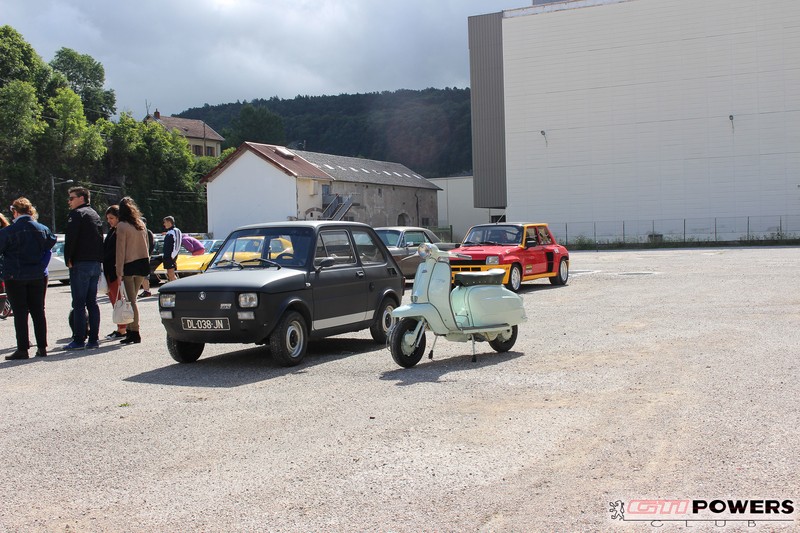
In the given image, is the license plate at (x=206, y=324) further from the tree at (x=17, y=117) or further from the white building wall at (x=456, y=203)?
the white building wall at (x=456, y=203)

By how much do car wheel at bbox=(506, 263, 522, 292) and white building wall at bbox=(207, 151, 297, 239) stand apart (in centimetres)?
4477

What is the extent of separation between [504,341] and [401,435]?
414 centimetres

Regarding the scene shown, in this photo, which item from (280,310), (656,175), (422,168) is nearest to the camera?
(280,310)

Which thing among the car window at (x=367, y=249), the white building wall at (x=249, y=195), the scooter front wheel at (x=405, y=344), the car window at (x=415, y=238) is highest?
the white building wall at (x=249, y=195)

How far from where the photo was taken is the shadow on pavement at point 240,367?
885cm

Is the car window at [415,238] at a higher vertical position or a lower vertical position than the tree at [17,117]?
lower

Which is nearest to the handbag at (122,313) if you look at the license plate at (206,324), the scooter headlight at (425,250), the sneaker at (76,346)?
the sneaker at (76,346)

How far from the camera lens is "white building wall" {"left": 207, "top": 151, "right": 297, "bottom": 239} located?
63.6 metres

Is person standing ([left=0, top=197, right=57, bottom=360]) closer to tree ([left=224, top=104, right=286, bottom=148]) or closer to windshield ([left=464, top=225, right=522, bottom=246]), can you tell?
windshield ([left=464, top=225, right=522, bottom=246])

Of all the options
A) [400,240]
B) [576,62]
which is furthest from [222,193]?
[400,240]

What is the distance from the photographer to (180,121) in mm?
125312

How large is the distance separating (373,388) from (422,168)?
462 ft

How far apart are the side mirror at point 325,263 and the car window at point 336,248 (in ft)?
0.09

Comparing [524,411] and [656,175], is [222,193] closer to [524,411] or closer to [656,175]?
[656,175]
